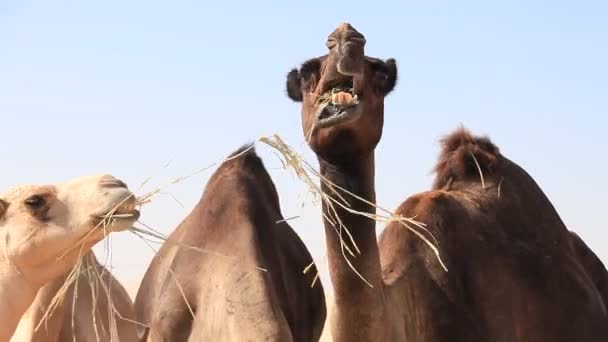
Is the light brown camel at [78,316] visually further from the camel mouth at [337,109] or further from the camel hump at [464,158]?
the camel hump at [464,158]

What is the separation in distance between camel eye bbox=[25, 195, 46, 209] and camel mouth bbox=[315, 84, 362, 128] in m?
1.88

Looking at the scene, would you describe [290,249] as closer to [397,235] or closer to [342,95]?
[397,235]

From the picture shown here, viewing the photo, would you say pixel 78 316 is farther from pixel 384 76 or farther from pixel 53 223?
pixel 384 76

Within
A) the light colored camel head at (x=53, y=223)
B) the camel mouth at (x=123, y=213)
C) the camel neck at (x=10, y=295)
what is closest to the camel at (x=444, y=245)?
the camel mouth at (x=123, y=213)

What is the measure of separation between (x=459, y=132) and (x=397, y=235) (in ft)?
4.42

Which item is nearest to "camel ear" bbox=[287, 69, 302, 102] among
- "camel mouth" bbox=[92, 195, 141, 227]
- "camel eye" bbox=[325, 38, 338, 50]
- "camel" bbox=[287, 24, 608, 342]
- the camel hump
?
"camel" bbox=[287, 24, 608, 342]

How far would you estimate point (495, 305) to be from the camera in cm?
645

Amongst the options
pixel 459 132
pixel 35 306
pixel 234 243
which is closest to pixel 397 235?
pixel 234 243

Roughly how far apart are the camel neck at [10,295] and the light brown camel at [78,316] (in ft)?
0.50

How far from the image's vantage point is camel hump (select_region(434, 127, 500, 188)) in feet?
23.9

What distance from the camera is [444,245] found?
6.46m

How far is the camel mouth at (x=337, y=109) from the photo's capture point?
5.05 meters

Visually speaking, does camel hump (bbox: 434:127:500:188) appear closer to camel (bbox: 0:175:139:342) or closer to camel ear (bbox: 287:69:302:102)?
camel ear (bbox: 287:69:302:102)

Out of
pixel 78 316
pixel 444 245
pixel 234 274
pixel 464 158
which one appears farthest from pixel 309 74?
pixel 78 316
